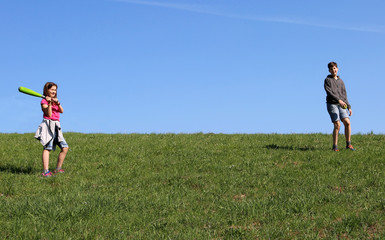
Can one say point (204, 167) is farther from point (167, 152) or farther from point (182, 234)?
point (182, 234)

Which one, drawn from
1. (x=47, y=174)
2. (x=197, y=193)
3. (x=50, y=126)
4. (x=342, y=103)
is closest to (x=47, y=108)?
(x=50, y=126)

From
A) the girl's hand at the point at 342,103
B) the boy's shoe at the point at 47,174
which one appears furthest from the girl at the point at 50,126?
the girl's hand at the point at 342,103

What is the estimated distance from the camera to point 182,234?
6500 mm

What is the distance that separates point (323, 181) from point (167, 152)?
5.86 metres

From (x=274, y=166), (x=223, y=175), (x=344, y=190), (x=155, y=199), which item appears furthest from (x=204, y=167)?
(x=344, y=190)

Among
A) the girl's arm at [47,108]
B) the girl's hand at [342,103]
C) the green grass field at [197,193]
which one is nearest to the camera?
the green grass field at [197,193]

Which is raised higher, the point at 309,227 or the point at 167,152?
the point at 167,152

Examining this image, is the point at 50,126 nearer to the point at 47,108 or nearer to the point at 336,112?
the point at 47,108

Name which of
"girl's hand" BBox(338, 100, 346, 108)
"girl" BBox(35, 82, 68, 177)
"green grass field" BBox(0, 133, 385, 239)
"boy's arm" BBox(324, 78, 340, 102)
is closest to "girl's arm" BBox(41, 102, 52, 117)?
"girl" BBox(35, 82, 68, 177)

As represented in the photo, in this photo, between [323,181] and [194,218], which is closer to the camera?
[194,218]

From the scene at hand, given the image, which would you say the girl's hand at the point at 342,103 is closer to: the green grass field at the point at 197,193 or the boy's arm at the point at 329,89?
the boy's arm at the point at 329,89

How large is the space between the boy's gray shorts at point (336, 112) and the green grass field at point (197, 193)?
1.29m

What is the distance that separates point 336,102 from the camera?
45.7ft

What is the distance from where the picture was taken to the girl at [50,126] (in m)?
11.1
